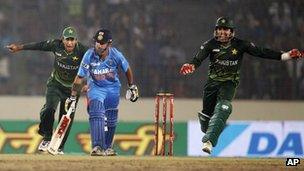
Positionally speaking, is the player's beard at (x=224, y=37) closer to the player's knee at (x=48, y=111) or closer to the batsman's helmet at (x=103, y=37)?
the batsman's helmet at (x=103, y=37)

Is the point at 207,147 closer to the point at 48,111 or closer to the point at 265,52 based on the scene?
the point at 265,52

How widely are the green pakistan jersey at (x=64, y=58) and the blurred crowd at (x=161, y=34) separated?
17.4 ft

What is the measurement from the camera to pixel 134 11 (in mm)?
21625

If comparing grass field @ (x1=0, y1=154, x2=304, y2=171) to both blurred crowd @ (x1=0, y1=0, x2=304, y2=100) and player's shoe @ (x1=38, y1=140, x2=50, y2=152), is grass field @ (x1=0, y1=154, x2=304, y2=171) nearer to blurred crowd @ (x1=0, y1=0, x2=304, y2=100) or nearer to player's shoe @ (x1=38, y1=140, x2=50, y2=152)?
player's shoe @ (x1=38, y1=140, x2=50, y2=152)

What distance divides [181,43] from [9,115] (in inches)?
171

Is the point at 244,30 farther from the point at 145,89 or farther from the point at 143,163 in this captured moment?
the point at 143,163

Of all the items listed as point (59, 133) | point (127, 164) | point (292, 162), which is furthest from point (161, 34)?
point (127, 164)

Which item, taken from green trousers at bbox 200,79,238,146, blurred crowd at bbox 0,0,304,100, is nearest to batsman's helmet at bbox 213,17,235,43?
green trousers at bbox 200,79,238,146

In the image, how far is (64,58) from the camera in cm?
1563

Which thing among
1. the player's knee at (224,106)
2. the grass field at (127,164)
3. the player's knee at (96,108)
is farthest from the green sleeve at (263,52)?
the player's knee at (96,108)

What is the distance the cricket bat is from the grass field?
167cm

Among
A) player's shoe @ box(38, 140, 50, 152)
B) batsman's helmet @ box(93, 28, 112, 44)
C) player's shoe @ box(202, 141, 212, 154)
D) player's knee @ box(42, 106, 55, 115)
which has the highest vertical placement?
batsman's helmet @ box(93, 28, 112, 44)

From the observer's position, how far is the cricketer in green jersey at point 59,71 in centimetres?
1559

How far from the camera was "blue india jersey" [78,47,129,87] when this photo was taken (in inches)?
563
